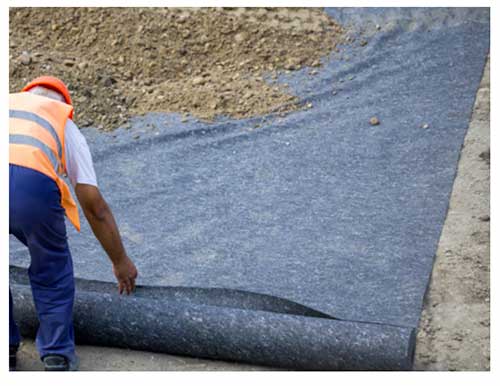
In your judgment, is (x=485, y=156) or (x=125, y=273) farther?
(x=485, y=156)

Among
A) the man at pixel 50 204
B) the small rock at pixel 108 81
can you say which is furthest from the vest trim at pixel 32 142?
the small rock at pixel 108 81

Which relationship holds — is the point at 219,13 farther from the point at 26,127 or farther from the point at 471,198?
the point at 26,127

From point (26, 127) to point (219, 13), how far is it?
469cm

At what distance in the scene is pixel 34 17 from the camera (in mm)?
8336

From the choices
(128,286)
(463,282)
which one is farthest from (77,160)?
(463,282)

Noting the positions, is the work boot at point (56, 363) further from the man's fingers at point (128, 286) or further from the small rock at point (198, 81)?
the small rock at point (198, 81)

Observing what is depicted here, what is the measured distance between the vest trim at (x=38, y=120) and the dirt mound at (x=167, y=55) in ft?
9.57

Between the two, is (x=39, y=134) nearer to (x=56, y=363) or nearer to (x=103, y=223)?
(x=103, y=223)

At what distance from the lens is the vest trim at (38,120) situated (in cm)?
386

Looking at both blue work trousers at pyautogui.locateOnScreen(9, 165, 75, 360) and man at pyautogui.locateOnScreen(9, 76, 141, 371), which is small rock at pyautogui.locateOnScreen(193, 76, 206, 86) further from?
blue work trousers at pyautogui.locateOnScreen(9, 165, 75, 360)

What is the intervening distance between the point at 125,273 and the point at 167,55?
12.9 ft

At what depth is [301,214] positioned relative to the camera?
18.1 feet

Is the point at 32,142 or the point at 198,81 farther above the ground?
the point at 32,142

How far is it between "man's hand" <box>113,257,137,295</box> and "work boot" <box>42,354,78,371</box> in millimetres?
466
